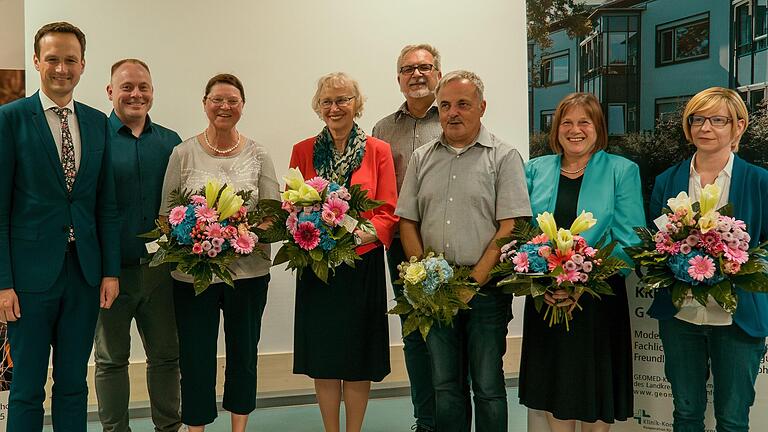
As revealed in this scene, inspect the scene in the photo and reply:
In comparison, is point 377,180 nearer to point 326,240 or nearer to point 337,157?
point 337,157

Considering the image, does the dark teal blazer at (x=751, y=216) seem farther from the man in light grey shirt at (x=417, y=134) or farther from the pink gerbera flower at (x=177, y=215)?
the pink gerbera flower at (x=177, y=215)

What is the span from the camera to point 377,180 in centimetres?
329

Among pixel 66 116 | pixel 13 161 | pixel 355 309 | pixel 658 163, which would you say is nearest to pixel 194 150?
pixel 66 116

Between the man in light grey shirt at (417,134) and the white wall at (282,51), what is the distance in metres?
1.22

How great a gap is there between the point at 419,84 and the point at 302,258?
50.4 inches

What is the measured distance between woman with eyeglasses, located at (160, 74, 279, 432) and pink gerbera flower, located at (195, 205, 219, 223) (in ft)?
0.86

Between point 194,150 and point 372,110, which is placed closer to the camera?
point 194,150

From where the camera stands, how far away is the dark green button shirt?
3.27 m

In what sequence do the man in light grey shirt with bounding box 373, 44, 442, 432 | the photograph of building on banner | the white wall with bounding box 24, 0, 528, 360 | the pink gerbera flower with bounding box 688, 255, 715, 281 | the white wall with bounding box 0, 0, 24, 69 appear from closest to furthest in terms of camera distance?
the pink gerbera flower with bounding box 688, 255, 715, 281
the photograph of building on banner
the white wall with bounding box 0, 0, 24, 69
the man in light grey shirt with bounding box 373, 44, 442, 432
the white wall with bounding box 24, 0, 528, 360

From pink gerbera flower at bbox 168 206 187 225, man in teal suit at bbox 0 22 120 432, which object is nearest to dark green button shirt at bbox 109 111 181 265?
man in teal suit at bbox 0 22 120 432

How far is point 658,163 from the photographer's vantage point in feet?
10.8

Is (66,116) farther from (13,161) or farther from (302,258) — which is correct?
(302,258)

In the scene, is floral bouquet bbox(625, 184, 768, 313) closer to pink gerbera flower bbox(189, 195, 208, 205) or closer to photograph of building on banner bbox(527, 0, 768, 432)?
photograph of building on banner bbox(527, 0, 768, 432)

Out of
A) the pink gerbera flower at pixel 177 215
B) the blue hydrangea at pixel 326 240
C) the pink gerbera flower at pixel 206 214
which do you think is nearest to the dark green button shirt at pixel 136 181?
the pink gerbera flower at pixel 177 215
